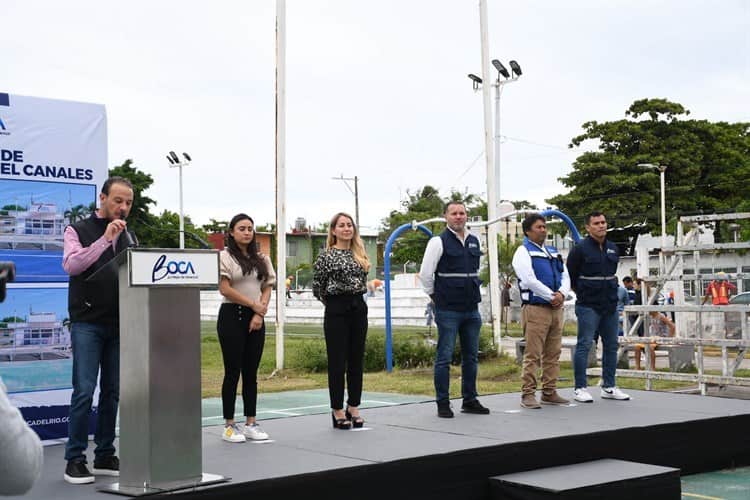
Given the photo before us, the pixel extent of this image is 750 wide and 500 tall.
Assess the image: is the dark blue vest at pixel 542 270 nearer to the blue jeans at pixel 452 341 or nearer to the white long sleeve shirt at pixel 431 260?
the blue jeans at pixel 452 341

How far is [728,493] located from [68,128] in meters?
5.65

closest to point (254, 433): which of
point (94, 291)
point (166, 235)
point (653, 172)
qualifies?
point (94, 291)

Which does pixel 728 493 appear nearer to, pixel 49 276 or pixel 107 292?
pixel 107 292

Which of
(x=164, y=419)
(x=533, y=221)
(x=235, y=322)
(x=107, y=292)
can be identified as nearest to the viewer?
(x=164, y=419)

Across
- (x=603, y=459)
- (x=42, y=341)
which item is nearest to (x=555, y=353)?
(x=603, y=459)

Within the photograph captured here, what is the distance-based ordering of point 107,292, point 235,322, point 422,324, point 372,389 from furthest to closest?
point 422,324, point 372,389, point 235,322, point 107,292

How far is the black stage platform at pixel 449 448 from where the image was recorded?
17.5 ft

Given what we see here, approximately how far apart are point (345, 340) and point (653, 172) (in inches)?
1679

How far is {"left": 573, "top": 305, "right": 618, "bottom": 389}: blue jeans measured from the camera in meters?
8.77

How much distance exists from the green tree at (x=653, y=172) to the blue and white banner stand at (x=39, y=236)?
138 feet

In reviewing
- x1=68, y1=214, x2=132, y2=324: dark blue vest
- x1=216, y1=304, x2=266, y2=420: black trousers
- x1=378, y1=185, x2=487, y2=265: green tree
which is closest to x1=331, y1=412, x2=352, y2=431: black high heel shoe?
x1=216, y1=304, x2=266, y2=420: black trousers

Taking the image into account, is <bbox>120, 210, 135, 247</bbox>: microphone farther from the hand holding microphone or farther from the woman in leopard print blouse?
the woman in leopard print blouse

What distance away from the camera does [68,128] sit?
6.95m

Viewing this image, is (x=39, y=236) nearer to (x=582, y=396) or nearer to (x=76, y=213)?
(x=76, y=213)
